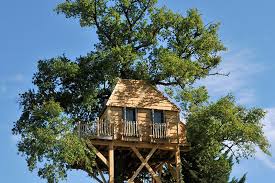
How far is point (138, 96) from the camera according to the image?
42031 mm

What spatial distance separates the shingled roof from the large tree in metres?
0.69

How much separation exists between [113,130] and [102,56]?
5049 mm

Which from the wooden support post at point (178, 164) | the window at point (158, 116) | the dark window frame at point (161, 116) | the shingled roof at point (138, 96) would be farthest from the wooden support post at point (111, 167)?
the wooden support post at point (178, 164)

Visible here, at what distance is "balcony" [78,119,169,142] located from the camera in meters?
39.5

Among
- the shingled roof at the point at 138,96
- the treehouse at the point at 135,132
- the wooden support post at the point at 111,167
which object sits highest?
the shingled roof at the point at 138,96

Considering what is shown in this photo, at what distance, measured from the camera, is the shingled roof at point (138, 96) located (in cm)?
4131

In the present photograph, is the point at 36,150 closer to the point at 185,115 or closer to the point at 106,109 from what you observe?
the point at 106,109

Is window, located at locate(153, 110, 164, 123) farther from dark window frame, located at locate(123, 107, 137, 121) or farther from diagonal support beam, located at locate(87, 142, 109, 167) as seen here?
diagonal support beam, located at locate(87, 142, 109, 167)

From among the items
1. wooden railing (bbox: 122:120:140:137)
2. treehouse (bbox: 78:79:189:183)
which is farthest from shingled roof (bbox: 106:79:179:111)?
wooden railing (bbox: 122:120:140:137)

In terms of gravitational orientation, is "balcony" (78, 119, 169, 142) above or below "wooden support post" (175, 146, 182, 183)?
above

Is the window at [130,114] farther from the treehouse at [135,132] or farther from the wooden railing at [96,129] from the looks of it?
the wooden railing at [96,129]

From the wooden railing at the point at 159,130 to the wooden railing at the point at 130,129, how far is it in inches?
42.5

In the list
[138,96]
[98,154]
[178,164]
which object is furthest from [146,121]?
[98,154]

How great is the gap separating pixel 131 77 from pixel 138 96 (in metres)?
2.15
